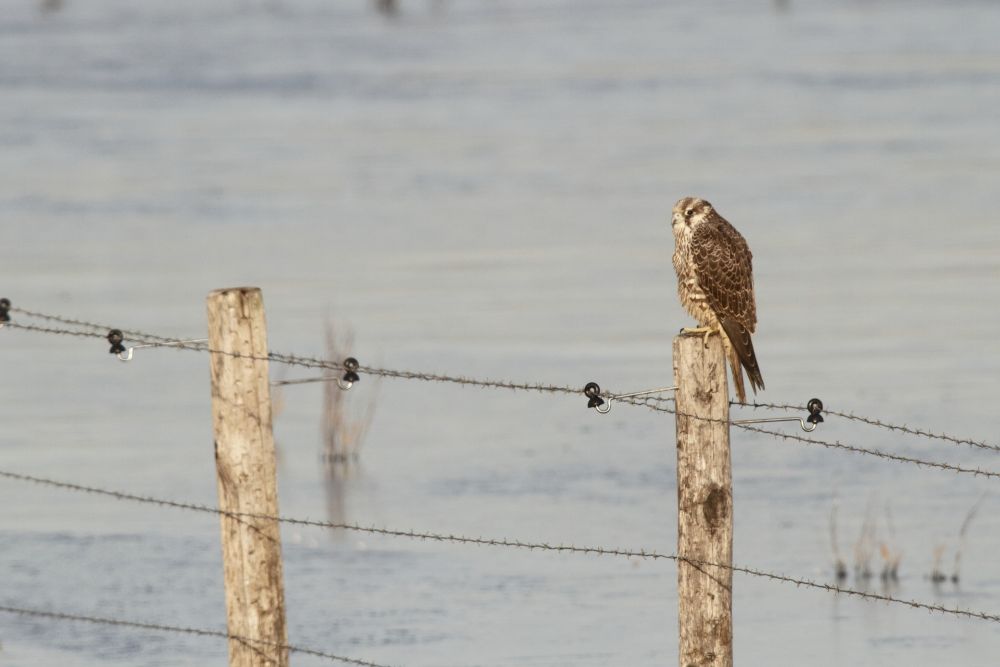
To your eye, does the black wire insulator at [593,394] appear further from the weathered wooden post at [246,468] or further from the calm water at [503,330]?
the calm water at [503,330]

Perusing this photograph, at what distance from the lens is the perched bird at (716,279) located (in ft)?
23.4

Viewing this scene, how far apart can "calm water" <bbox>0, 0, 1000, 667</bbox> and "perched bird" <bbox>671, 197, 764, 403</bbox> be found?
195 cm

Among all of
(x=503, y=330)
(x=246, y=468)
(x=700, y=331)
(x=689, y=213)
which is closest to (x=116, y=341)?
(x=246, y=468)

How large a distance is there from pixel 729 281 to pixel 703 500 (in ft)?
6.61

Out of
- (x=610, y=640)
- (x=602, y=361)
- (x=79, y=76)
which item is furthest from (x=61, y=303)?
(x=79, y=76)

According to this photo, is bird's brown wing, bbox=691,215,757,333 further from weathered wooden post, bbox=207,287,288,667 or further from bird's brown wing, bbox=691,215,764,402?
weathered wooden post, bbox=207,287,288,667

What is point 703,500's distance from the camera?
533cm

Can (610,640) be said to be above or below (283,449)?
below

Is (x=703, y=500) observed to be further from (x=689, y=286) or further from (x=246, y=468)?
(x=689, y=286)

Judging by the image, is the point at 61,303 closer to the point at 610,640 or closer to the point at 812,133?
the point at 610,640

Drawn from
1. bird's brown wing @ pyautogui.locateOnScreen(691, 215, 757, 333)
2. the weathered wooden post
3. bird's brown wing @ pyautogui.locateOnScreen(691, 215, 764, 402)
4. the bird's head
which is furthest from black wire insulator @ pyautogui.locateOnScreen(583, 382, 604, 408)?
the bird's head

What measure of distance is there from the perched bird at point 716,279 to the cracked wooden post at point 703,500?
1539mm

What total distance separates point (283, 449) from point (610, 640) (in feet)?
13.5

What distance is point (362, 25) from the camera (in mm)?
61531
